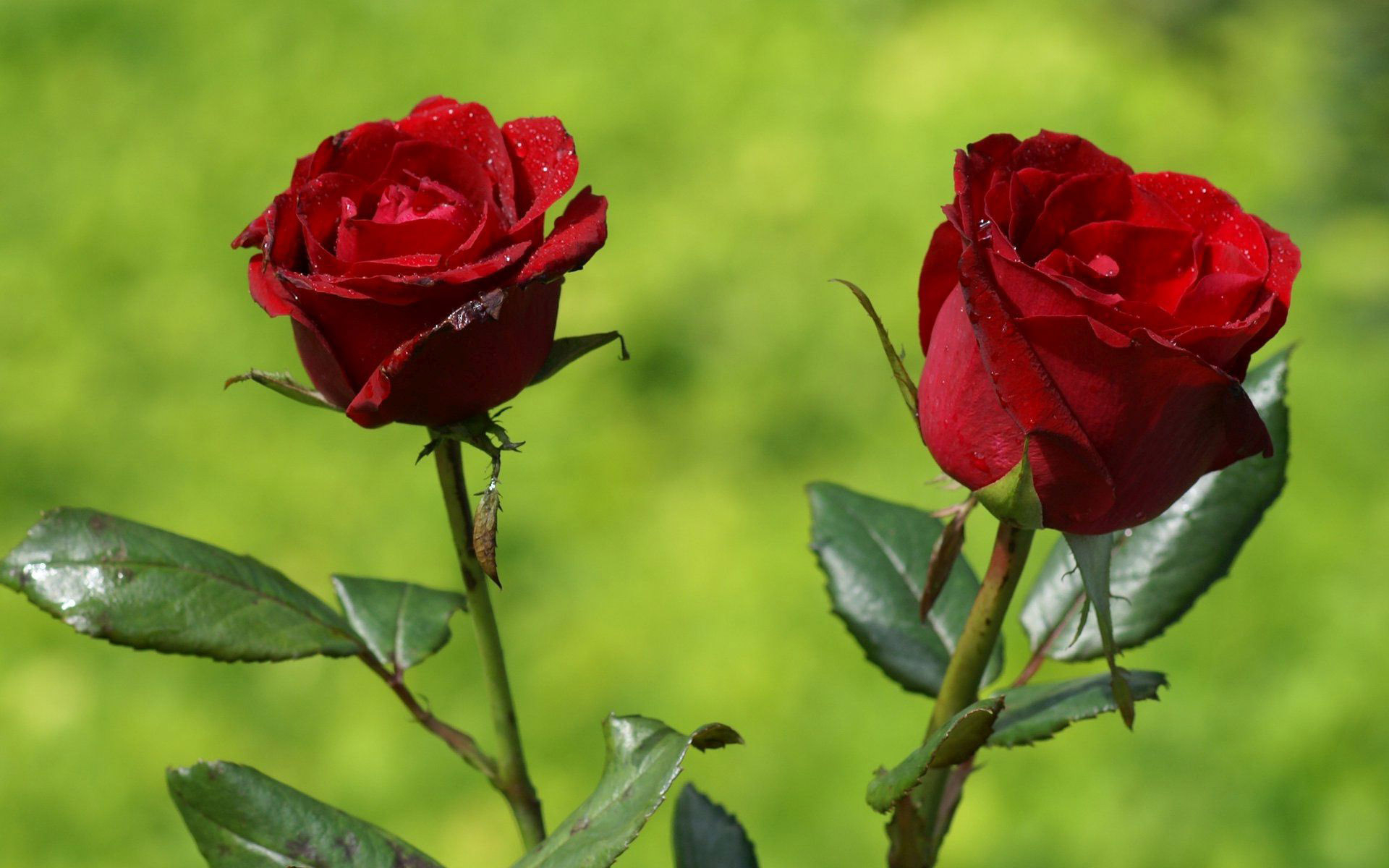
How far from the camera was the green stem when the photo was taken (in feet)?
1.45

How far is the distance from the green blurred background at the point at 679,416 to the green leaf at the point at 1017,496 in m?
0.99

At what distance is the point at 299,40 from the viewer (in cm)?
250

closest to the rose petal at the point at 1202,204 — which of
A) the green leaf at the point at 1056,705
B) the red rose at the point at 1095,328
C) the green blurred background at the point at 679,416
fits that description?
the red rose at the point at 1095,328

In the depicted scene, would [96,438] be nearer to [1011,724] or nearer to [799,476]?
[799,476]

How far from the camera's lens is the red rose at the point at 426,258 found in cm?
38

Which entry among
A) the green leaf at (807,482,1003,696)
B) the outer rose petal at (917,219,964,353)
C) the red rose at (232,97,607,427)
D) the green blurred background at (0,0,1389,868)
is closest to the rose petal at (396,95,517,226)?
the red rose at (232,97,607,427)

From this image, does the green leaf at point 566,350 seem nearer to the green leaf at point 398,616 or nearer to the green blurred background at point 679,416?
the green leaf at point 398,616

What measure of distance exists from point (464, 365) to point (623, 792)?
121 millimetres

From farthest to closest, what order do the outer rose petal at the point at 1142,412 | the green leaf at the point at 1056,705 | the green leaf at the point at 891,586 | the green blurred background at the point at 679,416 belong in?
the green blurred background at the point at 679,416, the green leaf at the point at 891,586, the green leaf at the point at 1056,705, the outer rose petal at the point at 1142,412

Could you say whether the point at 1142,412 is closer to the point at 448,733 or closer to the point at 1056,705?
the point at 1056,705

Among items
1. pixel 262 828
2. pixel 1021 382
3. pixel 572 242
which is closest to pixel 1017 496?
pixel 1021 382

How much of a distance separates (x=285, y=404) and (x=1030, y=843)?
106 cm

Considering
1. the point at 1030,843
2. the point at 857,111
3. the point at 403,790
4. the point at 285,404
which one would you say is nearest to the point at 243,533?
the point at 285,404

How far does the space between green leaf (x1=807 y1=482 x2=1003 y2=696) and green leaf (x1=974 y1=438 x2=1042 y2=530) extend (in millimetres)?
166
